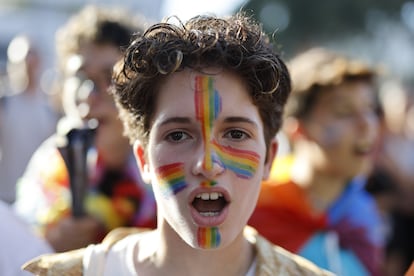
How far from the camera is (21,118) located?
205 inches

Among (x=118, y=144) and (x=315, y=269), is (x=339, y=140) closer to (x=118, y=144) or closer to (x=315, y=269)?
(x=118, y=144)

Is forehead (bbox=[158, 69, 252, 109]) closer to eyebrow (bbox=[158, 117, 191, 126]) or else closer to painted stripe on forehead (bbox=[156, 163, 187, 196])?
eyebrow (bbox=[158, 117, 191, 126])

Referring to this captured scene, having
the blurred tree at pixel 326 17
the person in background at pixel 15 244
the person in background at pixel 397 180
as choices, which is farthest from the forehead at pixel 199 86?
the blurred tree at pixel 326 17

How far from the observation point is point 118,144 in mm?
3414

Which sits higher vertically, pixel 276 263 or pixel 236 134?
pixel 236 134

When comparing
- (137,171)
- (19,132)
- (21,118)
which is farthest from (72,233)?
(21,118)

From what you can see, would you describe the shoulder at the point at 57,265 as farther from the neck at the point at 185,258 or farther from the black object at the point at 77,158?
the black object at the point at 77,158

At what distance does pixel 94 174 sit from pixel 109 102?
0.33m

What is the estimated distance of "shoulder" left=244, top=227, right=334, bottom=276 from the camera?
93.6 inches

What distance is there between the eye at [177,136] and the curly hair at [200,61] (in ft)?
0.41

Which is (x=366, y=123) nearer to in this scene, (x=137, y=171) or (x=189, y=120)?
(x=137, y=171)

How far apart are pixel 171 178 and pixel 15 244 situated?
0.68 metres

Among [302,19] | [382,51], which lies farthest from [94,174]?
[302,19]

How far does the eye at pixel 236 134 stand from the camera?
2260 mm
